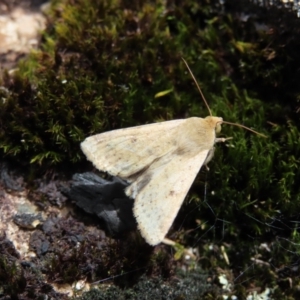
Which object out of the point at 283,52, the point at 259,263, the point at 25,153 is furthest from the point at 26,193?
the point at 283,52

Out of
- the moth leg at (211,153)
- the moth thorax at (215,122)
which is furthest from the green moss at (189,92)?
the moth thorax at (215,122)

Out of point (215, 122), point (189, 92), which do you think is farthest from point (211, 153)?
point (189, 92)

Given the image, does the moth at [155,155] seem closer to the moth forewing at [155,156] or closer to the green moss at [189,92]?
the moth forewing at [155,156]

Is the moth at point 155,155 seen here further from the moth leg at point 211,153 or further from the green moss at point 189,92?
the green moss at point 189,92

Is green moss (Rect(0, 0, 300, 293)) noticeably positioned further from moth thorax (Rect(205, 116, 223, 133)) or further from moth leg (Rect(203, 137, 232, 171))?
moth thorax (Rect(205, 116, 223, 133))

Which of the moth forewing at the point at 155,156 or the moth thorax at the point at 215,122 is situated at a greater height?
the moth thorax at the point at 215,122

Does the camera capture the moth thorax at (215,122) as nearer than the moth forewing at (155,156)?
No

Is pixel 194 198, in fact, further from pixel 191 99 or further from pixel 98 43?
pixel 98 43

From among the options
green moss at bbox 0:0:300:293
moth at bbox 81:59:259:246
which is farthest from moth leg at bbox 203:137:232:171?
green moss at bbox 0:0:300:293
